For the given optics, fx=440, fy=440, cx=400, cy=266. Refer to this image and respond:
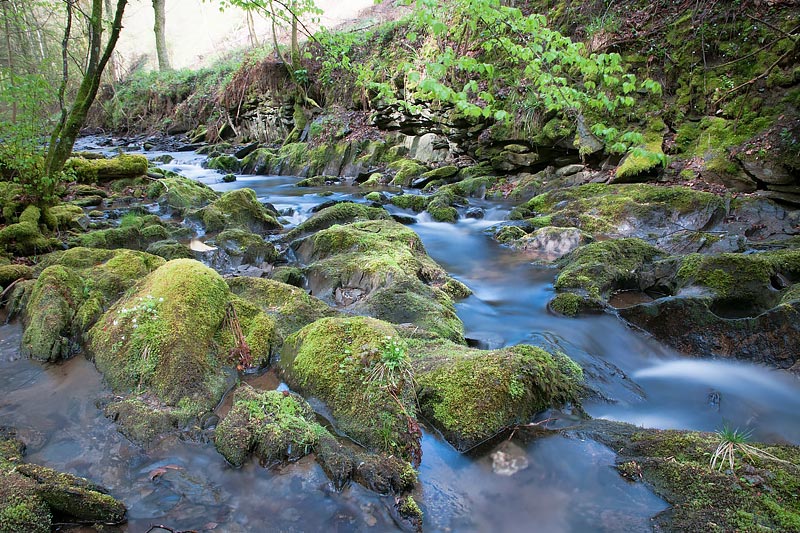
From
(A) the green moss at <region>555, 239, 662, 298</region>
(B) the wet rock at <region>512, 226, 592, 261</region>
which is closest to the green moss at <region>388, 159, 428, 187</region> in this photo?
(B) the wet rock at <region>512, 226, 592, 261</region>

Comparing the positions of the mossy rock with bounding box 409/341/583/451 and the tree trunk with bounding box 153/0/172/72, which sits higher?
the tree trunk with bounding box 153/0/172/72

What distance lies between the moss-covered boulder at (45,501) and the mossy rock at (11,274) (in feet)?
13.9

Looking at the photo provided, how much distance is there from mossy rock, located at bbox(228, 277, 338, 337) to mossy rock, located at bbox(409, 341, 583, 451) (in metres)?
1.47

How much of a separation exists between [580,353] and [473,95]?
1225 cm

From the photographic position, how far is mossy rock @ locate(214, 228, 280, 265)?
24.7 feet

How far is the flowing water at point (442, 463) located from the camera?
2.60 m

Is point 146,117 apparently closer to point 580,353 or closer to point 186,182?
point 186,182

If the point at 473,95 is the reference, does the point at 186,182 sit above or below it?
below

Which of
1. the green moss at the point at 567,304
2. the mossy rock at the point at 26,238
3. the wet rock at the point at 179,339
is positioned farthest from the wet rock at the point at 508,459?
the mossy rock at the point at 26,238

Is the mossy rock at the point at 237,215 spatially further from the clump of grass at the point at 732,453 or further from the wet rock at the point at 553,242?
the clump of grass at the point at 732,453

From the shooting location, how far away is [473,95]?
15.1 m

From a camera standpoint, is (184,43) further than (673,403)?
Yes

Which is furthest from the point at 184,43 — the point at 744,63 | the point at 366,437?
the point at 366,437

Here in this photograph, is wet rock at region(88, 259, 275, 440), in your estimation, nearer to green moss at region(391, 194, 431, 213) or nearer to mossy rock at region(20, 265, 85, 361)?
mossy rock at region(20, 265, 85, 361)
